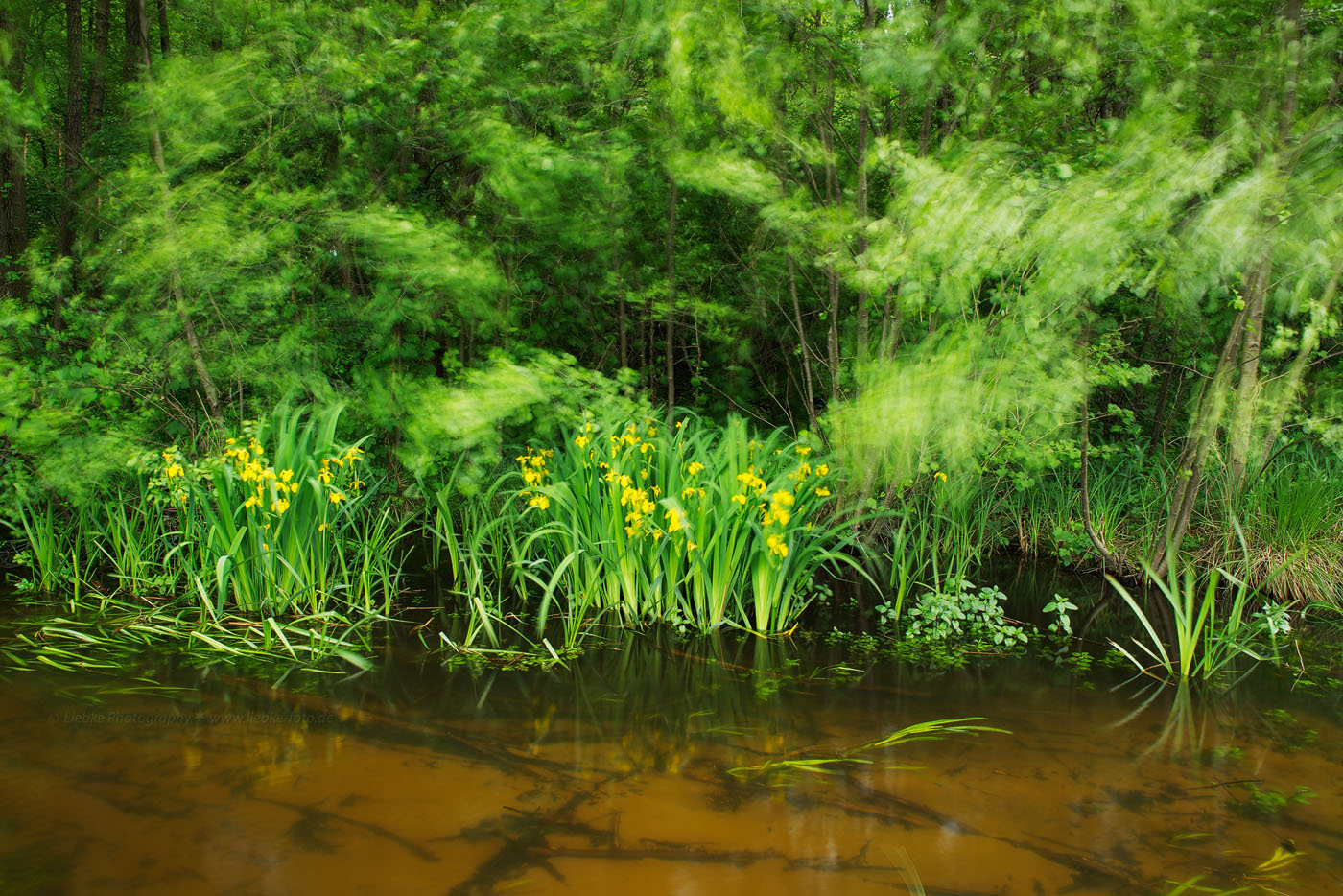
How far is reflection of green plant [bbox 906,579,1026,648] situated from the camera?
3756mm

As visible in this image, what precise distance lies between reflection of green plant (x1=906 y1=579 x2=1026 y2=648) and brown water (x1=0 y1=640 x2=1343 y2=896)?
1.58 feet

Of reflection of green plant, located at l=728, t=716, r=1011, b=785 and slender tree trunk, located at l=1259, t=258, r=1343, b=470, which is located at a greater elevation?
slender tree trunk, located at l=1259, t=258, r=1343, b=470

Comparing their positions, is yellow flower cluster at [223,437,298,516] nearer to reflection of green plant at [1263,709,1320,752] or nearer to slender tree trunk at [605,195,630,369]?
slender tree trunk at [605,195,630,369]

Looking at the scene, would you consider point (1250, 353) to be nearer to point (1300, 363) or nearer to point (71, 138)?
point (1300, 363)

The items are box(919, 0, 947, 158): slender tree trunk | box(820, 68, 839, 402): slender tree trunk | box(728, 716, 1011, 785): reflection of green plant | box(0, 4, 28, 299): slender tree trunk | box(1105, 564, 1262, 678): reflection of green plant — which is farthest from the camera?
box(0, 4, 28, 299): slender tree trunk

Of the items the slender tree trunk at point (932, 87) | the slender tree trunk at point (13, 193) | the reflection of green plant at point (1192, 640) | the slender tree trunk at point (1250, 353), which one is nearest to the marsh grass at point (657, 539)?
the reflection of green plant at point (1192, 640)

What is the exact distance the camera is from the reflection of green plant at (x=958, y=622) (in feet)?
12.3

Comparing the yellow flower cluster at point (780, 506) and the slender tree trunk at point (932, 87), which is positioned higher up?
the slender tree trunk at point (932, 87)

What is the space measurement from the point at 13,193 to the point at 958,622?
842 centimetres

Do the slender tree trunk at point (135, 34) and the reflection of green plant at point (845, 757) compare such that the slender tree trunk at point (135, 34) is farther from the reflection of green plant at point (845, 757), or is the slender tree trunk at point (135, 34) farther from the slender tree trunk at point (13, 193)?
the reflection of green plant at point (845, 757)

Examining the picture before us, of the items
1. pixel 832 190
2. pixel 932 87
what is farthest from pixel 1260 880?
pixel 832 190

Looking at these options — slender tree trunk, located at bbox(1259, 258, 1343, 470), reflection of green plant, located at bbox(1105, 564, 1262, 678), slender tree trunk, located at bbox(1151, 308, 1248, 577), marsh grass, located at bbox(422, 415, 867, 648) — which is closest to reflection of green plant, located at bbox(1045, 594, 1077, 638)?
reflection of green plant, located at bbox(1105, 564, 1262, 678)

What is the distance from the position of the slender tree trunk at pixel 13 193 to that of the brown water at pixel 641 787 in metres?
4.40

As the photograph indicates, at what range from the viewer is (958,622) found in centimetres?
392
